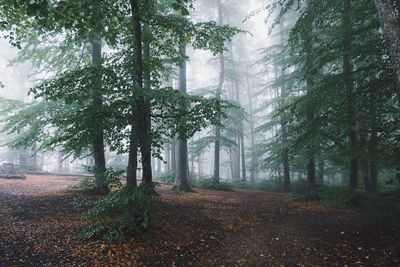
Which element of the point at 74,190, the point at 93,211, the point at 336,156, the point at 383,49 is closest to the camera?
the point at 93,211

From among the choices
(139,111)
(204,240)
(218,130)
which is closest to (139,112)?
(139,111)

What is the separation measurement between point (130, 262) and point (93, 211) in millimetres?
→ 1437

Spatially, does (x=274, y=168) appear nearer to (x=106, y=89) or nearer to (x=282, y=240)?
(x=282, y=240)

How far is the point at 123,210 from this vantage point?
6.80 meters

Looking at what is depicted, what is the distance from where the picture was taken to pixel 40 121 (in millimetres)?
11016

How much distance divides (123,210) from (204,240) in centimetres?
219

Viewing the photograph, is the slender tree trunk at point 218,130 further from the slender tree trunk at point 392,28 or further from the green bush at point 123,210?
the slender tree trunk at point 392,28

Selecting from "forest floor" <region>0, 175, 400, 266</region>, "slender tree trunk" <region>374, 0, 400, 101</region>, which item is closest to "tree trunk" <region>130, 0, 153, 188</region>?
"forest floor" <region>0, 175, 400, 266</region>

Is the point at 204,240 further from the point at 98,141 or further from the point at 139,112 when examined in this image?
the point at 98,141

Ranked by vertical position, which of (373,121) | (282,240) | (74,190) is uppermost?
(373,121)

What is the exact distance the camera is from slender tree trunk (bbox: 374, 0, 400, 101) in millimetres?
5398

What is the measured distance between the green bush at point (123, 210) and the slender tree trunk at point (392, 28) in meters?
5.62

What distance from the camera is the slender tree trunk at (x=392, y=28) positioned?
213 inches

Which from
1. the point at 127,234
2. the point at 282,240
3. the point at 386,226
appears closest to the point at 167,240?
the point at 127,234
